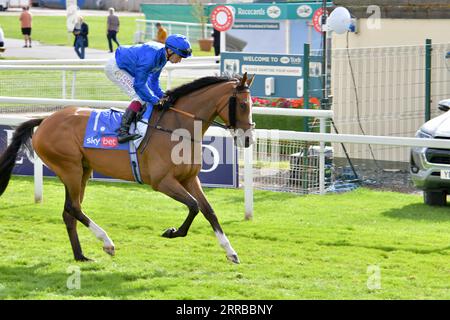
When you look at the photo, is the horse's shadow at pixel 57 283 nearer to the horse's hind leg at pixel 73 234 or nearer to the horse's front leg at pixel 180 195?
the horse's hind leg at pixel 73 234

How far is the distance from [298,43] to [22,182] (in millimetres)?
12585

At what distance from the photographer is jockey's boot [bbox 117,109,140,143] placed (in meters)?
8.28

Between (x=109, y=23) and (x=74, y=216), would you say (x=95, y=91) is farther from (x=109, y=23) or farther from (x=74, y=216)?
(x=109, y=23)

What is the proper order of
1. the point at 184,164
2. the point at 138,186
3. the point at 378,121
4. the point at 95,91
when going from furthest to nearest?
the point at 95,91 → the point at 378,121 → the point at 138,186 → the point at 184,164

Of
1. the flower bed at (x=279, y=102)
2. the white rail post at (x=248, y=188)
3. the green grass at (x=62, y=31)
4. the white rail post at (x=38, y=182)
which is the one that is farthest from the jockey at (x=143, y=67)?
the green grass at (x=62, y=31)

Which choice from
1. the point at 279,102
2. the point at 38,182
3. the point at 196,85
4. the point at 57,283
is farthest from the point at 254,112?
the point at 279,102

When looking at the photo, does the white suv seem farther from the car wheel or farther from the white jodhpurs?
the white jodhpurs

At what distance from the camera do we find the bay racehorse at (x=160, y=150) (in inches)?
315

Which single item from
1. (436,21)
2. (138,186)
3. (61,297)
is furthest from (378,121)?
(61,297)

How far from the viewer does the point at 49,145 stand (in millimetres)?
8469

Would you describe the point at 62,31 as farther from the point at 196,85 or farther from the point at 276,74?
the point at 196,85

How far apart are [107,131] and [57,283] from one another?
1578 mm

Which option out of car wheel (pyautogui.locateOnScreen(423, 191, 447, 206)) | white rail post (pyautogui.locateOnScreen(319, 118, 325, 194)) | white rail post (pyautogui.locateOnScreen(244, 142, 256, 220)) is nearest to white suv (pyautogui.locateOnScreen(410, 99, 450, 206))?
car wheel (pyautogui.locateOnScreen(423, 191, 447, 206))

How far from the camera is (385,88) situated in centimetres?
1348
